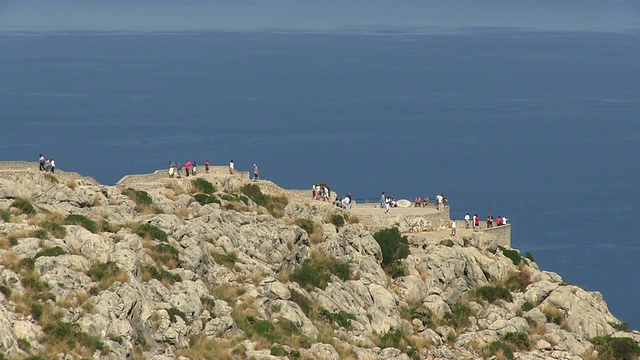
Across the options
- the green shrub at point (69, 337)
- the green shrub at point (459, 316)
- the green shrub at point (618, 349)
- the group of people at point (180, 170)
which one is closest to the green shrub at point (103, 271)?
the green shrub at point (69, 337)

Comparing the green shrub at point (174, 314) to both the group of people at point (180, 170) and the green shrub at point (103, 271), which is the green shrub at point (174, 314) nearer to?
the green shrub at point (103, 271)

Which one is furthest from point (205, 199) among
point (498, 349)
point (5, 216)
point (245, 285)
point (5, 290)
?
point (5, 290)

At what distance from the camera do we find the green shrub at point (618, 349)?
1992 inches

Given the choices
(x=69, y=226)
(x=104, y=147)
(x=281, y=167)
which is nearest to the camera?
(x=69, y=226)

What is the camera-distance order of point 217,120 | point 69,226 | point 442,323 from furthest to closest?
point 217,120 < point 442,323 < point 69,226

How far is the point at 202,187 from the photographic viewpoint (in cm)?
5722

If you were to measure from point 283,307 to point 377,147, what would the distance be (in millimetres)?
118651

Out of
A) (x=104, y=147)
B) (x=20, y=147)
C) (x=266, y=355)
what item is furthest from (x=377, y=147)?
(x=266, y=355)

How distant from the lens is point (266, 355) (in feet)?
137

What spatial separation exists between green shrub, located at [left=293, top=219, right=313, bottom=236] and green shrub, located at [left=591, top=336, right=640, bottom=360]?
40.5 feet

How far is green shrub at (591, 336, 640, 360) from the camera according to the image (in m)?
50.6

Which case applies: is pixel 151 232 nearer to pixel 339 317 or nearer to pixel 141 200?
pixel 141 200

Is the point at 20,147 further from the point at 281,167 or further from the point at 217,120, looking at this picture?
the point at 217,120

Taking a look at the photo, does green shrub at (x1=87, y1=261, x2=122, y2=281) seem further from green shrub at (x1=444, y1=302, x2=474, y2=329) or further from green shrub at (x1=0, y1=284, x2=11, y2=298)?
green shrub at (x1=444, y1=302, x2=474, y2=329)
